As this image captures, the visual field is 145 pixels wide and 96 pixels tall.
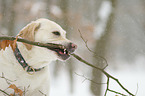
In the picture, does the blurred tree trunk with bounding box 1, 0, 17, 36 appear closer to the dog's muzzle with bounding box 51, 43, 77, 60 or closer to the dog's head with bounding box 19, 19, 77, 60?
the dog's head with bounding box 19, 19, 77, 60

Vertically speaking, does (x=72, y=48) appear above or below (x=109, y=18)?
below

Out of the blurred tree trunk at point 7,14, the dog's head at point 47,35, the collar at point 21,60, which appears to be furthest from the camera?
the blurred tree trunk at point 7,14

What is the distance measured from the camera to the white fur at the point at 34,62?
2.33 meters

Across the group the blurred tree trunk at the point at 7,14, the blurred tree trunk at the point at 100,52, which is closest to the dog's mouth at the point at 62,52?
the blurred tree trunk at the point at 100,52

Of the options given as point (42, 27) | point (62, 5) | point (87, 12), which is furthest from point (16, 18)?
point (42, 27)

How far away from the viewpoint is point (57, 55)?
2.27m

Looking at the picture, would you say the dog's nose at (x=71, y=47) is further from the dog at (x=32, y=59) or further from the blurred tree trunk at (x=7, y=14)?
the blurred tree trunk at (x=7, y=14)

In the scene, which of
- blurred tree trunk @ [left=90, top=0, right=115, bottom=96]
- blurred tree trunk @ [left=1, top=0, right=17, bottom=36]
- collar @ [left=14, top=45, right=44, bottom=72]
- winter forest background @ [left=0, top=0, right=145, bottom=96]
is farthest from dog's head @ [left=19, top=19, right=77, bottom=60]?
blurred tree trunk @ [left=1, top=0, right=17, bottom=36]

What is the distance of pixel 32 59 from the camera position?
97.2 inches

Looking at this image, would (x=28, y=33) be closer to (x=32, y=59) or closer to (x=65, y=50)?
(x=32, y=59)

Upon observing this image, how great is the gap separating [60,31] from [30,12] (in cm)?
802

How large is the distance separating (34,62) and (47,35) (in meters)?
0.37

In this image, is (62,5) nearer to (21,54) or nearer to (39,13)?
(39,13)

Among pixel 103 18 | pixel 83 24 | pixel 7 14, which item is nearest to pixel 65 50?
pixel 103 18
